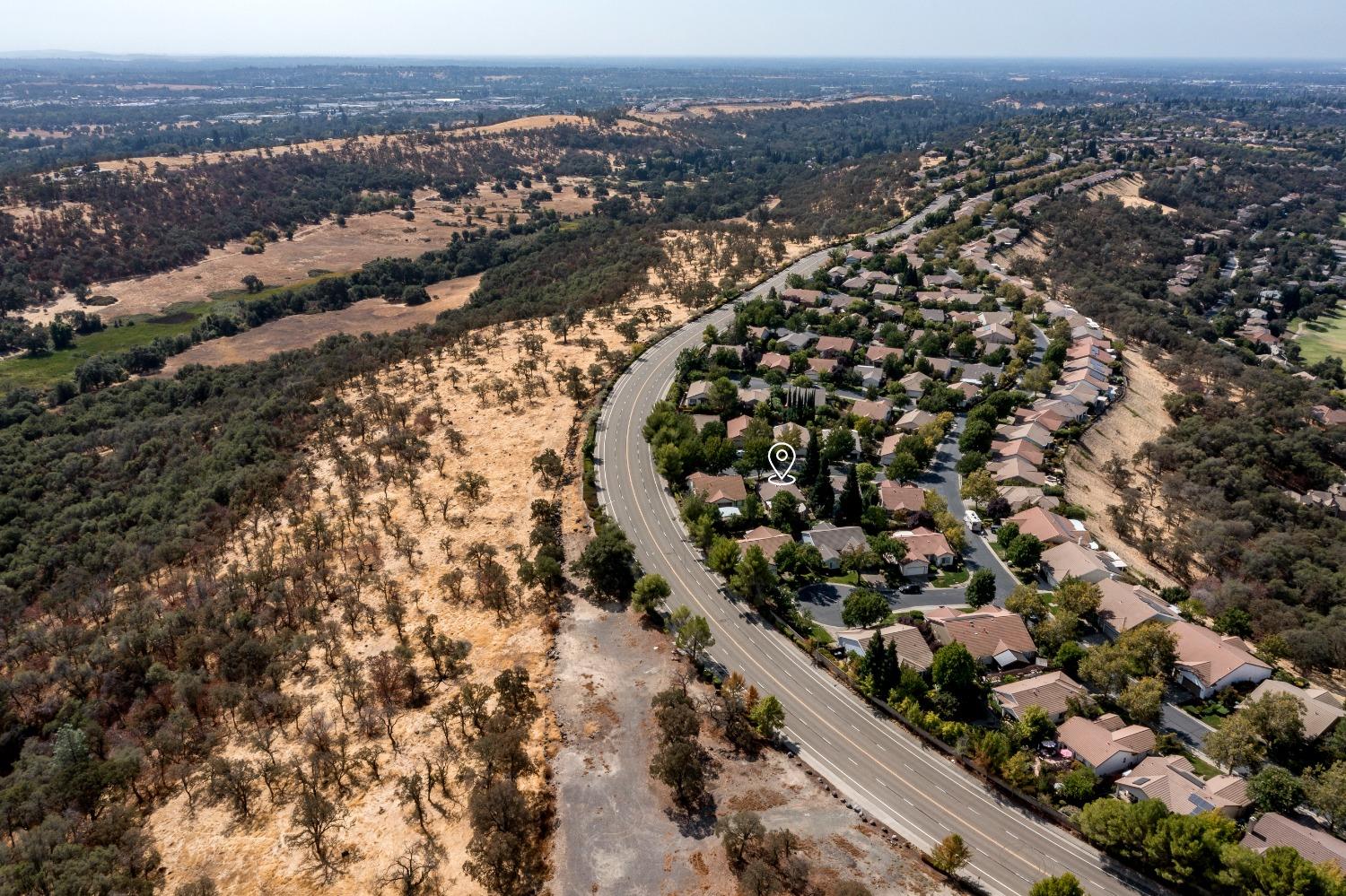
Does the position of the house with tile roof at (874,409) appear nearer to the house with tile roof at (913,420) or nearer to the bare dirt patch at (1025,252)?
the house with tile roof at (913,420)

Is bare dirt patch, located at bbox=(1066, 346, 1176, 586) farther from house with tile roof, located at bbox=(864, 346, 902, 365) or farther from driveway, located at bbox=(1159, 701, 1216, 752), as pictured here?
house with tile roof, located at bbox=(864, 346, 902, 365)

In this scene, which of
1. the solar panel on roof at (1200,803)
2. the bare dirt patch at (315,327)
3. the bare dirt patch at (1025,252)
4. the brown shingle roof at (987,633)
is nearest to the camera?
the solar panel on roof at (1200,803)

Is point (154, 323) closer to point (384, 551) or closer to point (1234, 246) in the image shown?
point (384, 551)

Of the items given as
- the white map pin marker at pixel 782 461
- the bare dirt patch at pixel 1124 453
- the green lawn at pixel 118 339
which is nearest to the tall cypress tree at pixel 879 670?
the white map pin marker at pixel 782 461

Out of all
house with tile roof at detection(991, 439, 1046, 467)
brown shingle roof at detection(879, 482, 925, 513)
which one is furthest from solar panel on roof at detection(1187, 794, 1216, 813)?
house with tile roof at detection(991, 439, 1046, 467)

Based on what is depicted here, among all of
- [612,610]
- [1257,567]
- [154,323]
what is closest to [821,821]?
[612,610]

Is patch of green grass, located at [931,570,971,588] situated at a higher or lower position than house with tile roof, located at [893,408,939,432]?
lower
